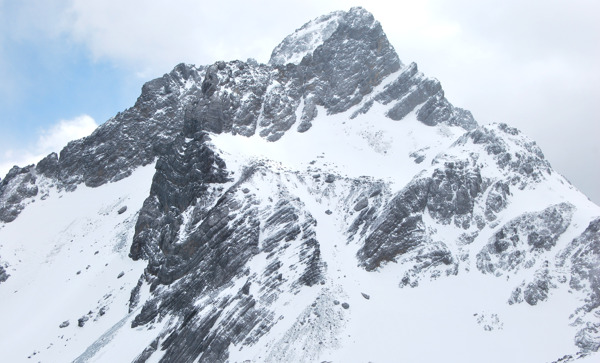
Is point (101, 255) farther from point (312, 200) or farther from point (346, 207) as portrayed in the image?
point (346, 207)

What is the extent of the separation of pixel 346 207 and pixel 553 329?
105ft

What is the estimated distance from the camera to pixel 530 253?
57.7 meters

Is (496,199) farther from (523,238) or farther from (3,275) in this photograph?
(3,275)

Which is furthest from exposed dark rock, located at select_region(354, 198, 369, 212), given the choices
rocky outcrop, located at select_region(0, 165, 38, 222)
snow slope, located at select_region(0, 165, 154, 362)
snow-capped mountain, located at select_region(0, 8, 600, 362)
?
rocky outcrop, located at select_region(0, 165, 38, 222)

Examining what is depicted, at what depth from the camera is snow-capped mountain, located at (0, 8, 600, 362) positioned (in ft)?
170

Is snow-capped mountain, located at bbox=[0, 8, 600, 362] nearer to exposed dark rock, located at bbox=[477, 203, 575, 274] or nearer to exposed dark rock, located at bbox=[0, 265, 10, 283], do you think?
exposed dark rock, located at bbox=[477, 203, 575, 274]

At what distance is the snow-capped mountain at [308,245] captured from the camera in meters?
51.8

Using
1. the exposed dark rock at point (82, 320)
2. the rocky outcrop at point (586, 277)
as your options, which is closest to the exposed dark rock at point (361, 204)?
the rocky outcrop at point (586, 277)

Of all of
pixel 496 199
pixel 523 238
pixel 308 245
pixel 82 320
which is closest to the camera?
pixel 523 238

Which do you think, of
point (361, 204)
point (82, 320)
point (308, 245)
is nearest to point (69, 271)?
point (82, 320)

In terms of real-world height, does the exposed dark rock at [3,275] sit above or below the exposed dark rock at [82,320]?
above

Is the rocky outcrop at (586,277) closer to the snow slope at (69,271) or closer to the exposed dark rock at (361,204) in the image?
the exposed dark rock at (361,204)

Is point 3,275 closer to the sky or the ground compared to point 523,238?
closer to the sky

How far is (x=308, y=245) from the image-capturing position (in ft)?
198
